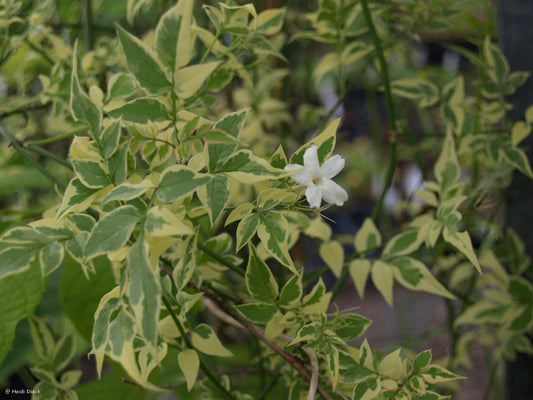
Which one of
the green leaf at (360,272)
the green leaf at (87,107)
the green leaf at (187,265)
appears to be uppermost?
the green leaf at (87,107)

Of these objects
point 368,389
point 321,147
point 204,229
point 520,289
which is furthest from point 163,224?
point 520,289

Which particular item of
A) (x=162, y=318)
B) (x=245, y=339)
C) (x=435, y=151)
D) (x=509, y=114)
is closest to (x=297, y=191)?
(x=162, y=318)

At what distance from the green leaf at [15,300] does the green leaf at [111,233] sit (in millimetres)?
254

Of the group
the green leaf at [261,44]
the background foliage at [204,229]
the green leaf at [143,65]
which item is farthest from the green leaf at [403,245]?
the green leaf at [143,65]

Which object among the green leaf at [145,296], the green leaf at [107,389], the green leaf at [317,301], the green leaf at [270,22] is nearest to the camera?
the green leaf at [145,296]

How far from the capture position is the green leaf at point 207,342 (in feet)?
1.60

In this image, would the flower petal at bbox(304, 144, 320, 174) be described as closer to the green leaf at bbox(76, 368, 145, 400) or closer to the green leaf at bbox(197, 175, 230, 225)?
the green leaf at bbox(197, 175, 230, 225)

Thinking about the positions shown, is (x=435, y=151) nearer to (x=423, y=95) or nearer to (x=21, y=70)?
(x=423, y=95)

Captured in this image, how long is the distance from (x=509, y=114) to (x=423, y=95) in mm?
265

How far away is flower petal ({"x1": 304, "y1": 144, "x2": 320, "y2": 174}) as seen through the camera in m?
0.38

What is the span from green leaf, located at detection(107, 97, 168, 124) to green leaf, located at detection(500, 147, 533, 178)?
54 cm

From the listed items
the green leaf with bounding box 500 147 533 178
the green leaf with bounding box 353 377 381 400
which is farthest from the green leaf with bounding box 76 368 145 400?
the green leaf with bounding box 500 147 533 178

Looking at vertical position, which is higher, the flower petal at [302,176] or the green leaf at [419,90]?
the flower petal at [302,176]

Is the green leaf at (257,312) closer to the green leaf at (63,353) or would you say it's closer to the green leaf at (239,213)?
the green leaf at (239,213)
